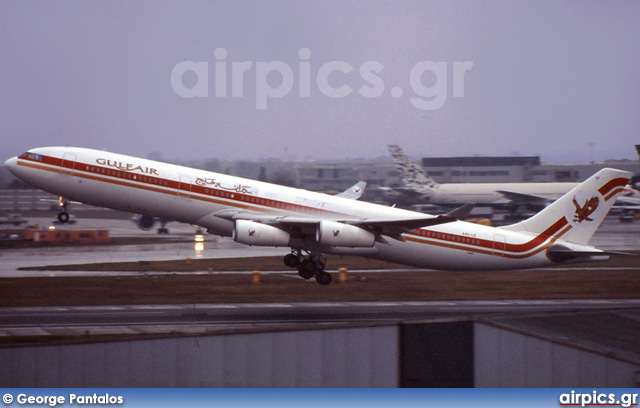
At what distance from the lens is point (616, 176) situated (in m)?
41.2

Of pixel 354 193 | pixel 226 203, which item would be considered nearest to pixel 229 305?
pixel 226 203

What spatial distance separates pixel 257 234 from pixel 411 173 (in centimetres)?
5403

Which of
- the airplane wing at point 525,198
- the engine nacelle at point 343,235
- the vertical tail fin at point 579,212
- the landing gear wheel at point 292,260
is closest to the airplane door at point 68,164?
A: the landing gear wheel at point 292,260

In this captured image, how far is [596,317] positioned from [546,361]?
433 centimetres

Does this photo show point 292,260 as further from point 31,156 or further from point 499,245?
point 31,156

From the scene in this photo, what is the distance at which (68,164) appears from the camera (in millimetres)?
36469

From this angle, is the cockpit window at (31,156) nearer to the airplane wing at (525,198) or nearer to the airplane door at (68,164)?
the airplane door at (68,164)

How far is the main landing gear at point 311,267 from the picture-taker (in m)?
39.6

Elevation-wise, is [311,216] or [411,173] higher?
[411,173]

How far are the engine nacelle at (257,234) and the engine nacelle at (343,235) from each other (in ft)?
6.34

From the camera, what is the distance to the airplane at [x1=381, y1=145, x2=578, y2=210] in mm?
82062

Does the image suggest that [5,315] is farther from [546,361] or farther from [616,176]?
[616,176]

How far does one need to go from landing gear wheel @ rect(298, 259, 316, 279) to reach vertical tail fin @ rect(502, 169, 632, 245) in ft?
36.9

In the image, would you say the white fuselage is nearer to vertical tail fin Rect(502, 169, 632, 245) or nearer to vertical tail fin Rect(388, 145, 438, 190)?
vertical tail fin Rect(502, 169, 632, 245)
